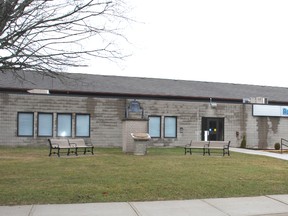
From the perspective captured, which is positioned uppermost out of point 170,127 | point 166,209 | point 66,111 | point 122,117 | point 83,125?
point 66,111

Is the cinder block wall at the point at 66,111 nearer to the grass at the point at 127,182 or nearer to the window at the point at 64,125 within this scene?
the window at the point at 64,125

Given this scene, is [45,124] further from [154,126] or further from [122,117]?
[154,126]

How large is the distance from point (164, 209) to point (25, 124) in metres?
19.8

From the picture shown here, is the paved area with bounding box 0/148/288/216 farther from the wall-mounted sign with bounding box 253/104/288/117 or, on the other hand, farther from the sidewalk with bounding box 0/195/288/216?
the wall-mounted sign with bounding box 253/104/288/117

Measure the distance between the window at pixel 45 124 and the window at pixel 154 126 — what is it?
712 cm

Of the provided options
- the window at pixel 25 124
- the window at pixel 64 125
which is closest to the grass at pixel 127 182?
the window at pixel 25 124

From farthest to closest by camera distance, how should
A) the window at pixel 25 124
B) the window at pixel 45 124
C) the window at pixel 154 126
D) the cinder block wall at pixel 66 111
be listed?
1. the window at pixel 154 126
2. the window at pixel 45 124
3. the window at pixel 25 124
4. the cinder block wall at pixel 66 111

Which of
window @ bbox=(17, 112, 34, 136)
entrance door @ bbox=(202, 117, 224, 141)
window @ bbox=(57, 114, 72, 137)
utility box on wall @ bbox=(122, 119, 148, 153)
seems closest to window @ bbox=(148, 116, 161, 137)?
entrance door @ bbox=(202, 117, 224, 141)

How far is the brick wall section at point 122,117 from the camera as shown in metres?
25.2

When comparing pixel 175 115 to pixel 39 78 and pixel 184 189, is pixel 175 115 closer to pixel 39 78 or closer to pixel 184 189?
pixel 39 78

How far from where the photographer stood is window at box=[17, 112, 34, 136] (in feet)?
83.2

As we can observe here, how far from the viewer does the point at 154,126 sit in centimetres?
2811

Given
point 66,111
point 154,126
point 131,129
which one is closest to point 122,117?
point 154,126

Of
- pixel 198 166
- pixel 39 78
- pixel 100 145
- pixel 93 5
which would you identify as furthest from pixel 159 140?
pixel 93 5
